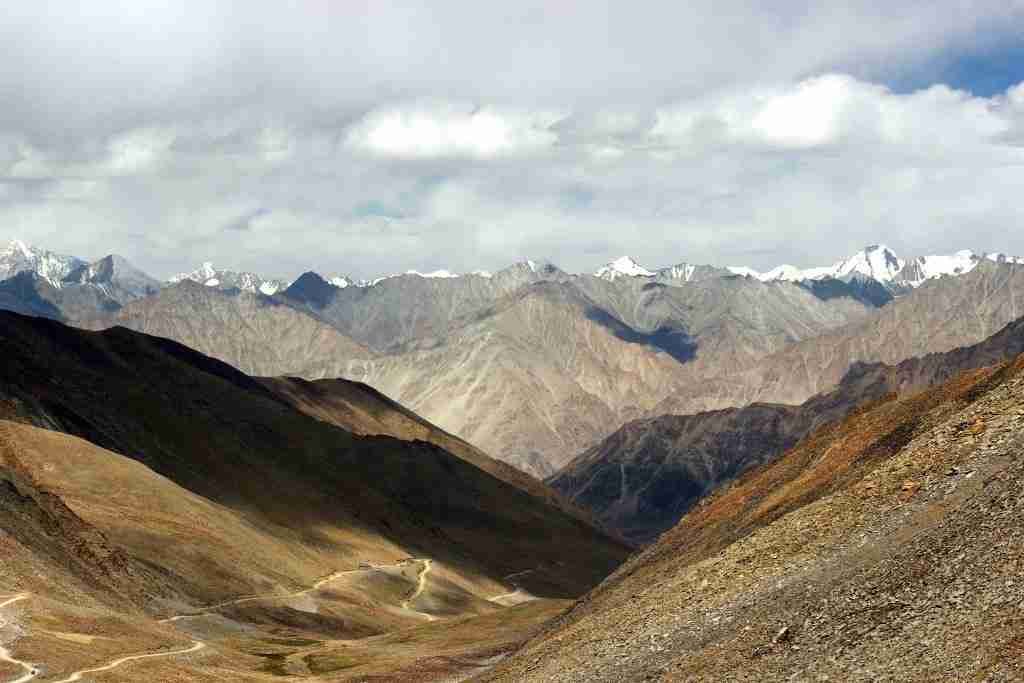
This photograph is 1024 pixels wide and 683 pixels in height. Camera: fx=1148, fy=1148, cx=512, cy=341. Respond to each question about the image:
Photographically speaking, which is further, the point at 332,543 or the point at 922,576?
the point at 332,543

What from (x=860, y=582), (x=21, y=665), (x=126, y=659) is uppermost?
(x=860, y=582)

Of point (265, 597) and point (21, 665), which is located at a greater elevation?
point (21, 665)

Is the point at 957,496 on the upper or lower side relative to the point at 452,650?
upper

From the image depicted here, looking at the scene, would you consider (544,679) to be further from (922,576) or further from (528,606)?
(528,606)

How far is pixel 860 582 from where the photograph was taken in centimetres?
3959

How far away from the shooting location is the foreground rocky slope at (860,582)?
34312 millimetres

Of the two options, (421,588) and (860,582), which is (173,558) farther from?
(860,582)

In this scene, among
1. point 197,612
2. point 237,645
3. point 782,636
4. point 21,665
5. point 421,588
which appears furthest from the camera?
point 421,588

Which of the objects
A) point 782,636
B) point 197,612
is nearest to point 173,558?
point 197,612

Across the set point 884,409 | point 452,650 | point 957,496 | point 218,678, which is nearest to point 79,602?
point 218,678

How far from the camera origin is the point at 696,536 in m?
67.4

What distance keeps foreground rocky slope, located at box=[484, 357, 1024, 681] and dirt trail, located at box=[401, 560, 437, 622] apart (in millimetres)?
81608

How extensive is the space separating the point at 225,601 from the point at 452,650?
1508 inches

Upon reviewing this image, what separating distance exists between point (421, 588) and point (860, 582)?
12819 cm
